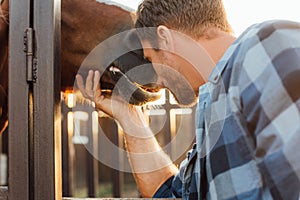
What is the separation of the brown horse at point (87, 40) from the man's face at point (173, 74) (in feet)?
1.23

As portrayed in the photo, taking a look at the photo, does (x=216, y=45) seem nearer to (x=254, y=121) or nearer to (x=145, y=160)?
(x=254, y=121)

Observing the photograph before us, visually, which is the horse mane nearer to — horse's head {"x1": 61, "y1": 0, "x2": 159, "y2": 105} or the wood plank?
horse's head {"x1": 61, "y1": 0, "x2": 159, "y2": 105}

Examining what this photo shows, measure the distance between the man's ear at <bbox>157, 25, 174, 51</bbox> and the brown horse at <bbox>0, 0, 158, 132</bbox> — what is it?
50cm

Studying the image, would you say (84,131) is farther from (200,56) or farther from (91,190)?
(200,56)

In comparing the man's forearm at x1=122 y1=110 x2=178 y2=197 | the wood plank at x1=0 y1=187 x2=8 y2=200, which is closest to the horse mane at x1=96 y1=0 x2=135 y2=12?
the man's forearm at x1=122 y1=110 x2=178 y2=197

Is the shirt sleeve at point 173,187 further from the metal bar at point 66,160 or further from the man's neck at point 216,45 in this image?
the metal bar at point 66,160

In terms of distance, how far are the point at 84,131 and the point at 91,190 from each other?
22.0 inches

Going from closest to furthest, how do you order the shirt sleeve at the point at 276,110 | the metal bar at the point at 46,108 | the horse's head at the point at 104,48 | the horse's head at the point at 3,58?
the shirt sleeve at the point at 276,110, the metal bar at the point at 46,108, the horse's head at the point at 3,58, the horse's head at the point at 104,48

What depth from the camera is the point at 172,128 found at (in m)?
3.41

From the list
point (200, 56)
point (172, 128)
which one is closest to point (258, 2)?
point (200, 56)

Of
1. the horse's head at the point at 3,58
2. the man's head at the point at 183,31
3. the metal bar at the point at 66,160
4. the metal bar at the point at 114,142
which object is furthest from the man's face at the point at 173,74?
the metal bar at the point at 66,160

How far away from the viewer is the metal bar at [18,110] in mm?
936

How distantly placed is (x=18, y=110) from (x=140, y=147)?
460mm

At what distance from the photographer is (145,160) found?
1322 millimetres
